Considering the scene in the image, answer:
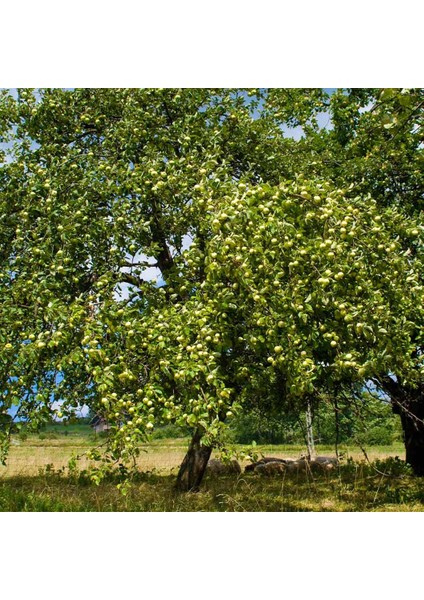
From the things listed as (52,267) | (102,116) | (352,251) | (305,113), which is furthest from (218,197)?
(305,113)

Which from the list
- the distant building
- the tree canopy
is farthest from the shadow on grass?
the tree canopy

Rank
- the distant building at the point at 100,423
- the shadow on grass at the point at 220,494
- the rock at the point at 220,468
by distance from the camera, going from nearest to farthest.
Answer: the distant building at the point at 100,423, the shadow on grass at the point at 220,494, the rock at the point at 220,468

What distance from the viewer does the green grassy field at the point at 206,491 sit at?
8195 millimetres

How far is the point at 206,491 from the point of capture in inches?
382

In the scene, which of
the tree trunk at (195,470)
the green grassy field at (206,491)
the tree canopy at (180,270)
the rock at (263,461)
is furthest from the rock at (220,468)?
the tree canopy at (180,270)

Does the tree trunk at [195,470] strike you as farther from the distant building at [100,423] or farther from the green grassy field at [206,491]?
the distant building at [100,423]

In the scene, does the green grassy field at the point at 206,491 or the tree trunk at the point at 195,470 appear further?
the tree trunk at the point at 195,470

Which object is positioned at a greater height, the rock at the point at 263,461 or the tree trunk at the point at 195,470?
the tree trunk at the point at 195,470

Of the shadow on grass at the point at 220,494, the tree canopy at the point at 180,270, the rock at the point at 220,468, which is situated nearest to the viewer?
the tree canopy at the point at 180,270

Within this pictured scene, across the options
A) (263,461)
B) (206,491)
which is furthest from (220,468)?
(206,491)

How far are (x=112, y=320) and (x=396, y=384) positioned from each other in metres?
5.95

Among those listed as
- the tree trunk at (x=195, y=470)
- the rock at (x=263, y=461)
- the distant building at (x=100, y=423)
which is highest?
the distant building at (x=100, y=423)

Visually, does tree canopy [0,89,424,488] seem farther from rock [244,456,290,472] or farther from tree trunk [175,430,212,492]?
rock [244,456,290,472]

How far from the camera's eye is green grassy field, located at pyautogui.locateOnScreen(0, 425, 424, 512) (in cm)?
820
